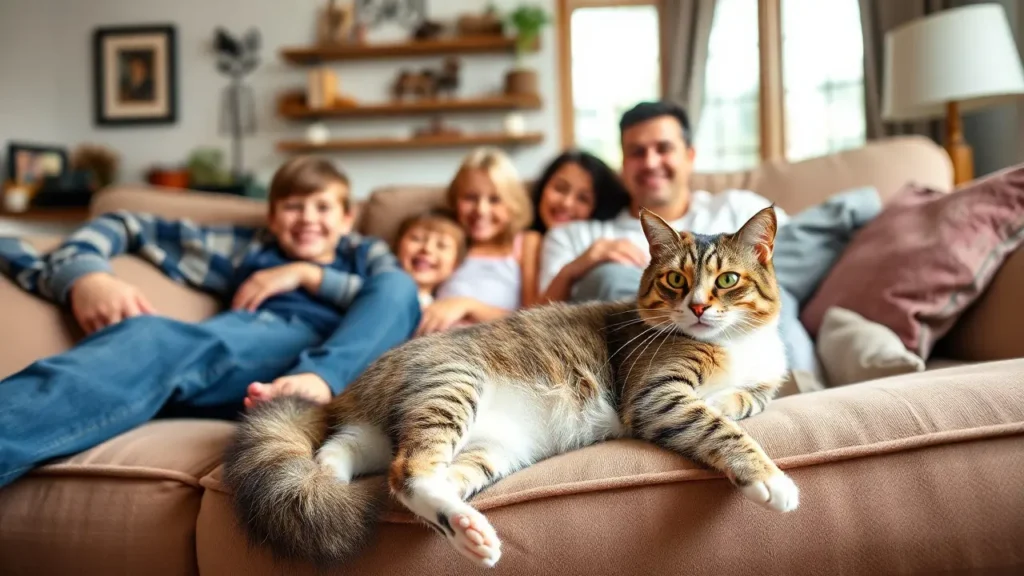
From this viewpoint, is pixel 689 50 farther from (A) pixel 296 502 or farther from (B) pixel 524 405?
(A) pixel 296 502

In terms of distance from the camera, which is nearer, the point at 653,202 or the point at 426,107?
the point at 653,202

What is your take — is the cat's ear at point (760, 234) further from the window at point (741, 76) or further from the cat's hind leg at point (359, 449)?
the window at point (741, 76)

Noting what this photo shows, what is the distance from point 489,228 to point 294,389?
915 mm

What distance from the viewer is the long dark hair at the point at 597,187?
7.32ft

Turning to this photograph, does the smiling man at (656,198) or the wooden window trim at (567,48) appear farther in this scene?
the wooden window trim at (567,48)

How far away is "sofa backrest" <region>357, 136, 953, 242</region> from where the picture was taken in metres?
2.05

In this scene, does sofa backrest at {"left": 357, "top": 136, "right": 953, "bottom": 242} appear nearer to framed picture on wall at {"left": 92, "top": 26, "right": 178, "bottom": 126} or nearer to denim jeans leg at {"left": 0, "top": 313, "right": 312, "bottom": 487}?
denim jeans leg at {"left": 0, "top": 313, "right": 312, "bottom": 487}

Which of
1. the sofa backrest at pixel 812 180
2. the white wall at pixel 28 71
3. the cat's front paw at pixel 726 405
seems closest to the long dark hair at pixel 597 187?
the sofa backrest at pixel 812 180

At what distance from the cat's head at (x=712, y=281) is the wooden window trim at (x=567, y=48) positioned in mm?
3598

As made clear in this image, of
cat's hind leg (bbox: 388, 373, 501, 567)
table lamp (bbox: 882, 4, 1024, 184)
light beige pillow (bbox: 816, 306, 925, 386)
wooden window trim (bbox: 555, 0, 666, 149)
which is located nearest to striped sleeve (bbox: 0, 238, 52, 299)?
cat's hind leg (bbox: 388, 373, 501, 567)

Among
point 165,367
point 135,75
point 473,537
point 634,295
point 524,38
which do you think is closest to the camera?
point 473,537

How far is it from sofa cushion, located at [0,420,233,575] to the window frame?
3.91 meters

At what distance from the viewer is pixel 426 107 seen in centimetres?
460

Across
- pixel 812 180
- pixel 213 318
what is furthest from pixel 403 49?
pixel 213 318
